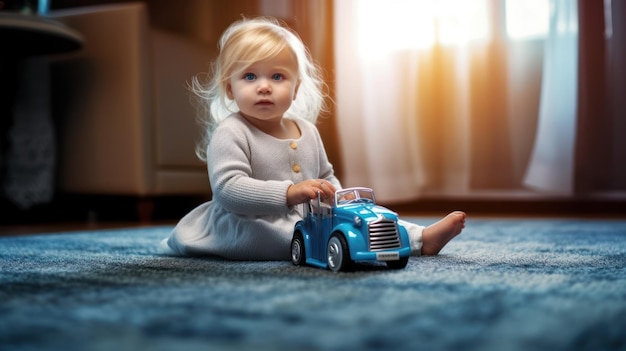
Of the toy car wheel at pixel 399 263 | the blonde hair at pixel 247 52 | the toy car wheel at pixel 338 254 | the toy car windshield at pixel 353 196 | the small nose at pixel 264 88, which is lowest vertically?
the toy car wheel at pixel 399 263

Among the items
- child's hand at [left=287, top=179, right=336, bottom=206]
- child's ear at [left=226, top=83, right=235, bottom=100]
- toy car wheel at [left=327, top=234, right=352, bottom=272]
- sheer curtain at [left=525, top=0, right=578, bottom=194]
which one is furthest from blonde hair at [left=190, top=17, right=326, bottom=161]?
sheer curtain at [left=525, top=0, right=578, bottom=194]

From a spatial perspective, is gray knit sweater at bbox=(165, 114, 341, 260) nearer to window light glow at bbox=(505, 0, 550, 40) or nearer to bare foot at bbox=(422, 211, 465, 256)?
bare foot at bbox=(422, 211, 465, 256)

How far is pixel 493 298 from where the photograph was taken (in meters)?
0.58

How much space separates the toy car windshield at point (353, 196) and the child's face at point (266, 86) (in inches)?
7.6

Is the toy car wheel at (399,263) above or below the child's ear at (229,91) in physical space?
below

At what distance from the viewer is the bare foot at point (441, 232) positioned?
92cm

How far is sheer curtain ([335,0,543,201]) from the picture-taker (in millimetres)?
2127

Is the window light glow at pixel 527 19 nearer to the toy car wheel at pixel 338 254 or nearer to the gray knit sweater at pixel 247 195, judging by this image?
the gray knit sweater at pixel 247 195

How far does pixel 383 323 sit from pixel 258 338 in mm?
100

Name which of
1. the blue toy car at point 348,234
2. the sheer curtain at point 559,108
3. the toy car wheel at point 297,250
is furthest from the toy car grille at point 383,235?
the sheer curtain at point 559,108

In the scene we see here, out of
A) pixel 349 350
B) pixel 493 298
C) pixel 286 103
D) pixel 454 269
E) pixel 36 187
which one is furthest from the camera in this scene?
pixel 36 187

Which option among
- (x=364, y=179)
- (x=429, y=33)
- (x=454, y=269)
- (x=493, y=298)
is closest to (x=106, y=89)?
(x=364, y=179)

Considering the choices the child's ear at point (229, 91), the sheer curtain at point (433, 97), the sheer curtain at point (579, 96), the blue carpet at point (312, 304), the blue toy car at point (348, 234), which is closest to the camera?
the blue carpet at point (312, 304)

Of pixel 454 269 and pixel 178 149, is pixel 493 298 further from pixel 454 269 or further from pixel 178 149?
pixel 178 149
